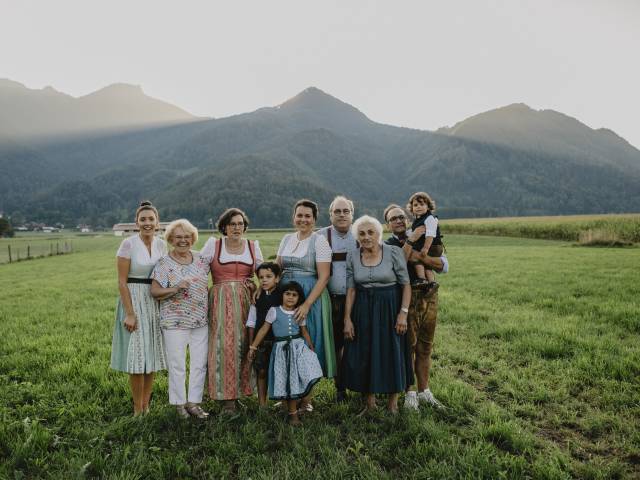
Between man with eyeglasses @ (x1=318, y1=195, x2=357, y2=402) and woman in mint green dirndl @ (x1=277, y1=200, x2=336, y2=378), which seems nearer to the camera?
woman in mint green dirndl @ (x1=277, y1=200, x2=336, y2=378)

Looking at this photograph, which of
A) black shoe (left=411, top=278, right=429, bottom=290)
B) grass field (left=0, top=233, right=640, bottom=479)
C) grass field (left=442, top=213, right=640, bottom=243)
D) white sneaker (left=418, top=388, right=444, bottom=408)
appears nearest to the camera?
grass field (left=0, top=233, right=640, bottom=479)

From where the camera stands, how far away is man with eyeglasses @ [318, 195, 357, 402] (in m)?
4.74

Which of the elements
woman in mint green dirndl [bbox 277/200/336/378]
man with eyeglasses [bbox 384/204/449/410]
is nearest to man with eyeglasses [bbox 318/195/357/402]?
woman in mint green dirndl [bbox 277/200/336/378]

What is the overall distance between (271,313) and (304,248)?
87 centimetres

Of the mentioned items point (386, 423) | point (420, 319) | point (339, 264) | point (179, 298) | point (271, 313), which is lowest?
point (386, 423)

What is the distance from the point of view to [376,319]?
14.6ft

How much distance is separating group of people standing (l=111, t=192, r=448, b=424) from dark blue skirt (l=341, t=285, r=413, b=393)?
0.04 ft

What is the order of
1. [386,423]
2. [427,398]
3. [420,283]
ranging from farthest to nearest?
1. [427,398]
2. [420,283]
3. [386,423]

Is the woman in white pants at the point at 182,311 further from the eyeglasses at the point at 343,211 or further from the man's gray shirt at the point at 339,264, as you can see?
the eyeglasses at the point at 343,211

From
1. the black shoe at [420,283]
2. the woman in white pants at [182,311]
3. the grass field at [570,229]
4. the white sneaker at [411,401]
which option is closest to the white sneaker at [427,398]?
the white sneaker at [411,401]

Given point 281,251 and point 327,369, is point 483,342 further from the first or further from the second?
point 281,251

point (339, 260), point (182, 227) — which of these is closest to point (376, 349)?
point (339, 260)

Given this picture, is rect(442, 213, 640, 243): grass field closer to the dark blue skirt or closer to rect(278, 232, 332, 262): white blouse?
the dark blue skirt

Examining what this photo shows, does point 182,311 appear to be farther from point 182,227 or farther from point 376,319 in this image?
point 376,319
